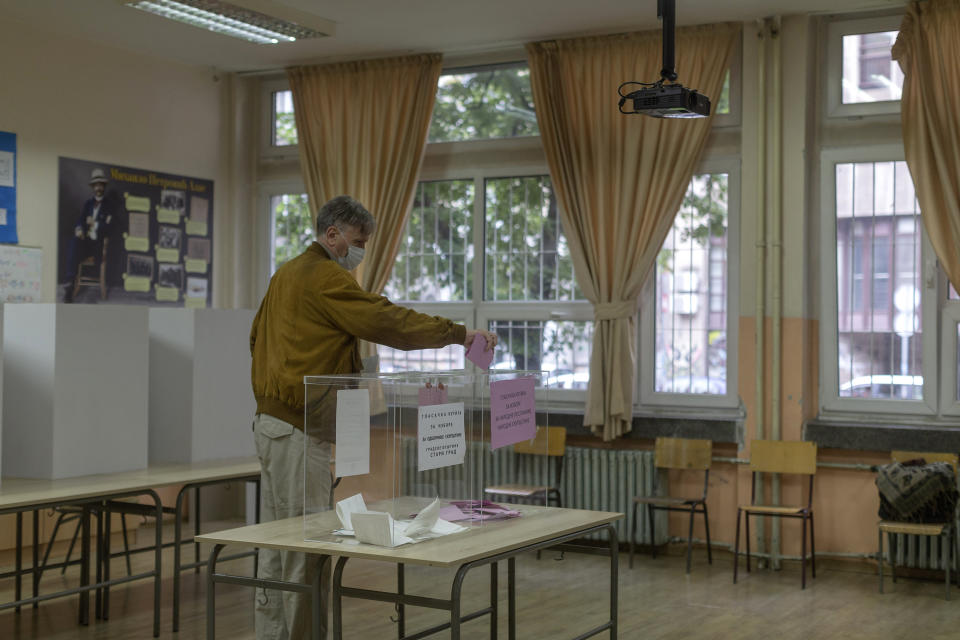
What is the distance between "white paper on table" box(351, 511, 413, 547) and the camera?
287 centimetres

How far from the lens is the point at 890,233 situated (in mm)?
5996

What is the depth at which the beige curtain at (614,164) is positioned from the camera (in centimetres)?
620

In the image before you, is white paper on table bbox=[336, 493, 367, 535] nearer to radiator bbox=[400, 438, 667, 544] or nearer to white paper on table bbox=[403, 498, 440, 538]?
white paper on table bbox=[403, 498, 440, 538]

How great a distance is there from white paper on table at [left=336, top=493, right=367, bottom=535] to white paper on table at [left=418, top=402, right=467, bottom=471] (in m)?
0.20

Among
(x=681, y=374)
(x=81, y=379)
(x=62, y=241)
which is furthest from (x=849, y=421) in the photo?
(x=62, y=241)

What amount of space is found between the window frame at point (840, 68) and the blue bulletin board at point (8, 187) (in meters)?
4.74

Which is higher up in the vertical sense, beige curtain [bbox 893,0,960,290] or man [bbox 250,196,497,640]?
beige curtain [bbox 893,0,960,290]

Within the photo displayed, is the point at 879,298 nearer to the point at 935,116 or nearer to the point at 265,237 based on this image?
the point at 935,116

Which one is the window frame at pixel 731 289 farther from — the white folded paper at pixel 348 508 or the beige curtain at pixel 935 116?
the white folded paper at pixel 348 508

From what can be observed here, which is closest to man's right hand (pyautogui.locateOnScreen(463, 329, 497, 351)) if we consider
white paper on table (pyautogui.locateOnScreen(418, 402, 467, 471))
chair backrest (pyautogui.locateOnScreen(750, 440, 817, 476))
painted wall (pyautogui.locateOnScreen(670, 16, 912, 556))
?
white paper on table (pyautogui.locateOnScreen(418, 402, 467, 471))

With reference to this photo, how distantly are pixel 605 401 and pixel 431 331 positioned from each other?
302 cm

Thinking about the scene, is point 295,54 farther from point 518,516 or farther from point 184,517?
point 518,516

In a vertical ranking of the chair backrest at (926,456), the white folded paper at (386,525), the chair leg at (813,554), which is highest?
the white folded paper at (386,525)

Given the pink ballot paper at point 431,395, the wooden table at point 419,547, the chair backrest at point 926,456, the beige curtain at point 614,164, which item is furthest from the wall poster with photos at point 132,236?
the chair backrest at point 926,456
